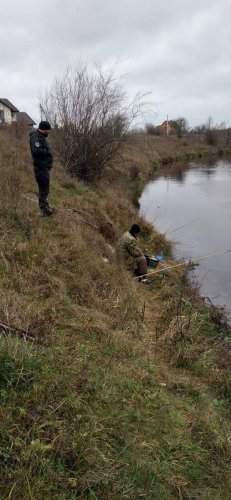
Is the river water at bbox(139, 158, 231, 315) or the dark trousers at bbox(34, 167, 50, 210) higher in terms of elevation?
the dark trousers at bbox(34, 167, 50, 210)

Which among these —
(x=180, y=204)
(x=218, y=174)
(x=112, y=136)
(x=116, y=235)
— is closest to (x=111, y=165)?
(x=112, y=136)

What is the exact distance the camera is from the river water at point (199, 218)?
9.86 m

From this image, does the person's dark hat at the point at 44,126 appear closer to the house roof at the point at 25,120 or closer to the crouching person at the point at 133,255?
the crouching person at the point at 133,255

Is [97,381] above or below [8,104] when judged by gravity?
below

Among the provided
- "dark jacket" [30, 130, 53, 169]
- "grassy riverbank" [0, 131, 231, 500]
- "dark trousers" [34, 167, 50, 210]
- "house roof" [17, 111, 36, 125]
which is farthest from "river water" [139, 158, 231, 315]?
"house roof" [17, 111, 36, 125]

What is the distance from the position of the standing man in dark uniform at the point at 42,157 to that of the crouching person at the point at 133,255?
1673 millimetres

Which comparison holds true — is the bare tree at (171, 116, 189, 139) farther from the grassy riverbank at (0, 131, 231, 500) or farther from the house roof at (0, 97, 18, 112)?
the grassy riverbank at (0, 131, 231, 500)

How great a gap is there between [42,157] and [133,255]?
8.82ft

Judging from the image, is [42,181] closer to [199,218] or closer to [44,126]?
[44,126]

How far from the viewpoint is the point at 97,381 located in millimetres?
3588

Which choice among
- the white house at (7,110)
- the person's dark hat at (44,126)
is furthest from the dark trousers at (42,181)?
the white house at (7,110)

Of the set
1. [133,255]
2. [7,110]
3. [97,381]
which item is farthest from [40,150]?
[7,110]

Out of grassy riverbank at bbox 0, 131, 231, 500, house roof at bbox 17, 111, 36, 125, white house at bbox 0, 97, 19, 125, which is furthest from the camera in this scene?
white house at bbox 0, 97, 19, 125

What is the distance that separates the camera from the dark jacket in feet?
23.7
